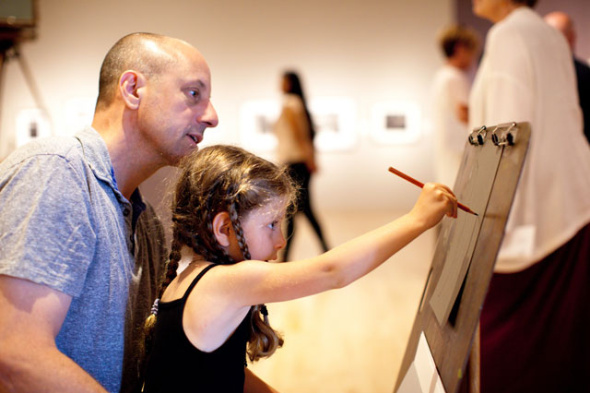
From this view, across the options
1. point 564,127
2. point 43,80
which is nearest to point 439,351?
point 564,127

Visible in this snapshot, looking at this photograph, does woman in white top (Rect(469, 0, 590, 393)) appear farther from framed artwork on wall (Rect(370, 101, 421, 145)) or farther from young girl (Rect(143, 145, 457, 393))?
framed artwork on wall (Rect(370, 101, 421, 145))

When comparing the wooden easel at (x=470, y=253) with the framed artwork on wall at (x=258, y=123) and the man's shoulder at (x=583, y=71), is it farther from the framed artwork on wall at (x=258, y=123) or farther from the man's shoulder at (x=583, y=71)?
the framed artwork on wall at (x=258, y=123)

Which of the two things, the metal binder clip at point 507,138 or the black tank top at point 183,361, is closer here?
the metal binder clip at point 507,138

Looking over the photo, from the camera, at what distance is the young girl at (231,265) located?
1.04 m

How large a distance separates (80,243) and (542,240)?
1710mm

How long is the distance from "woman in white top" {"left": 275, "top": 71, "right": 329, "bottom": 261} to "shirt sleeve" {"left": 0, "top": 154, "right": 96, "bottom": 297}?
11.1 ft

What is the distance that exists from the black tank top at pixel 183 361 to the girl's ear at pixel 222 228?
0.06 m

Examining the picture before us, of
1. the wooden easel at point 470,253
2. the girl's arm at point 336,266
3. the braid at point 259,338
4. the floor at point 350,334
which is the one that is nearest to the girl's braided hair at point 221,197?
the braid at point 259,338

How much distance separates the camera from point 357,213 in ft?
26.4

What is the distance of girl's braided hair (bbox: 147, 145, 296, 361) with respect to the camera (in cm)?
118

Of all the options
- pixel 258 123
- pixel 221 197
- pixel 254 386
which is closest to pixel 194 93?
pixel 221 197

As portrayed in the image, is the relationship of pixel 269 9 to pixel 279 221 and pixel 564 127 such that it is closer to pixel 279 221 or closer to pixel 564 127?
pixel 564 127

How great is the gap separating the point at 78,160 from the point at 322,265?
547mm

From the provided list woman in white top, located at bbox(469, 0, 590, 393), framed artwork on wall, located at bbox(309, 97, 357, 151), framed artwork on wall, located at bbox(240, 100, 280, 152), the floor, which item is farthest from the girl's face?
framed artwork on wall, located at bbox(309, 97, 357, 151)
